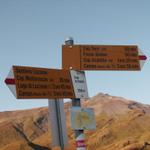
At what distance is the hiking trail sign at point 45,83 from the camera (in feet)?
27.3

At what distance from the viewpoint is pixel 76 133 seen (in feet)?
28.8

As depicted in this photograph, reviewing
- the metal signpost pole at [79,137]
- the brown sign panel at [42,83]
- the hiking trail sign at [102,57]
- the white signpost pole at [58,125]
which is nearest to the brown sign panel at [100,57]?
the hiking trail sign at [102,57]

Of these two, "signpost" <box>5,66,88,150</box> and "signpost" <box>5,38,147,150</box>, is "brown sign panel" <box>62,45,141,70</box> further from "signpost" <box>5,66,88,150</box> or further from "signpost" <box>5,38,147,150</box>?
"signpost" <box>5,66,88,150</box>

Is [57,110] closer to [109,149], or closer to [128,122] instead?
[109,149]

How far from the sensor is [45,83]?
8898 mm

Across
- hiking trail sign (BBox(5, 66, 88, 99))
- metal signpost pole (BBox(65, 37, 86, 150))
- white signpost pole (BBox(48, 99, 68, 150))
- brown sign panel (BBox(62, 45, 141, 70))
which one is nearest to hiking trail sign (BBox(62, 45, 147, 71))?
brown sign panel (BBox(62, 45, 141, 70))

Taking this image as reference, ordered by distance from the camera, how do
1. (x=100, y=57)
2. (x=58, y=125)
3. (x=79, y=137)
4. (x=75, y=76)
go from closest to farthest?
(x=58, y=125) → (x=79, y=137) → (x=75, y=76) → (x=100, y=57)

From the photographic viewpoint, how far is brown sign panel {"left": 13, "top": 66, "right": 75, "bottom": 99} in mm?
8430

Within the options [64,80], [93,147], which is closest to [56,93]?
[64,80]

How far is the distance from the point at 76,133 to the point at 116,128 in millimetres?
132882

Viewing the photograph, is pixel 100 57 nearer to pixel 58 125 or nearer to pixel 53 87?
pixel 53 87

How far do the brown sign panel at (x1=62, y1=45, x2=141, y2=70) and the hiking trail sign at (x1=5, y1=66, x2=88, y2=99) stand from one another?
228 mm

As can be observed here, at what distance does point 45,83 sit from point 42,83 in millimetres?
81

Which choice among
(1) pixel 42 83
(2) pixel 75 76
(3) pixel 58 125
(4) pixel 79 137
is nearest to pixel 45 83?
(1) pixel 42 83
